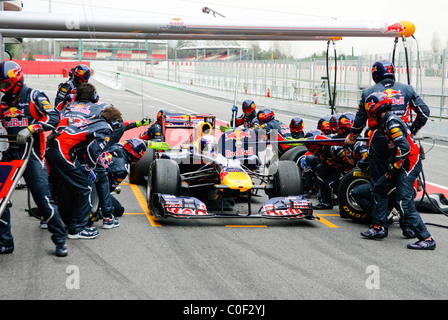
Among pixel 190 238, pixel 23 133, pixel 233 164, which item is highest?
pixel 23 133

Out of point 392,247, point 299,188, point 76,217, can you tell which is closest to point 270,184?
point 299,188

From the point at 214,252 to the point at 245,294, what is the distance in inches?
55.1

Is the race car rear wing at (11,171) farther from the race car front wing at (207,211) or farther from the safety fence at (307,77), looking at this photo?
the safety fence at (307,77)

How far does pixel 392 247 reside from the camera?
6637 mm

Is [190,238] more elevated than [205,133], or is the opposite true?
[205,133]

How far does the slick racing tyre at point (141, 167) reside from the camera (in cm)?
1047

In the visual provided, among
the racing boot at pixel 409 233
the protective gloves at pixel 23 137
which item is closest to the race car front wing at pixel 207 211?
the racing boot at pixel 409 233

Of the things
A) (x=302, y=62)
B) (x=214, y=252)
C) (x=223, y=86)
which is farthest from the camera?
(x=223, y=86)

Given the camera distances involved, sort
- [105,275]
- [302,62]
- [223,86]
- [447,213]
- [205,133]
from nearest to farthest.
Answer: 1. [105,275]
2. [447,213]
3. [205,133]
4. [302,62]
5. [223,86]

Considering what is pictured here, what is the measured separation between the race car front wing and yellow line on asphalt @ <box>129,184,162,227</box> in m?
0.13

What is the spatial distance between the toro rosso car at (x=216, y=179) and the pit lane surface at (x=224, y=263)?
0.77 ft

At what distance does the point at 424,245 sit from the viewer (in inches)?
256

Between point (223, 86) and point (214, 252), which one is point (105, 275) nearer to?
point (214, 252)
